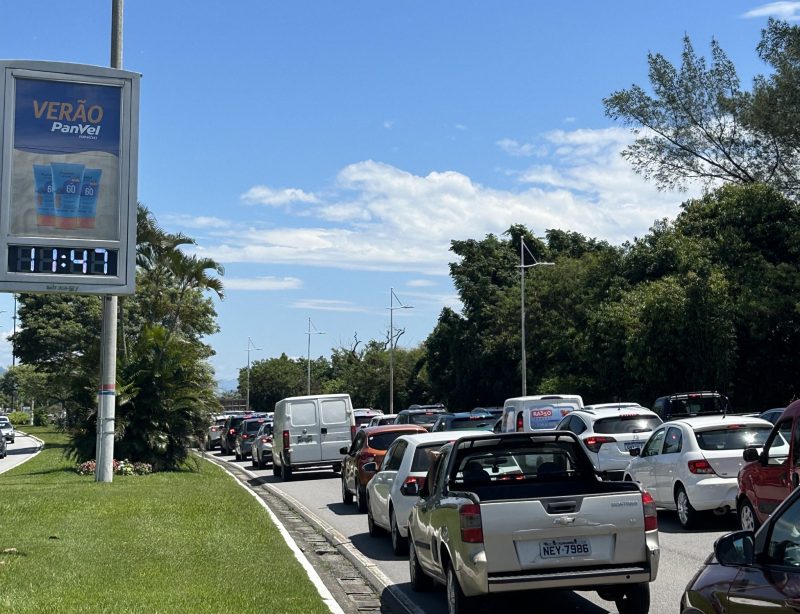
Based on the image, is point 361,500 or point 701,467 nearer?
point 701,467

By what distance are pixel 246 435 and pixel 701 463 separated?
30.2 metres

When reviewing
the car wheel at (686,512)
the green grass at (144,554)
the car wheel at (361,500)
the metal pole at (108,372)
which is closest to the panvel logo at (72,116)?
the green grass at (144,554)

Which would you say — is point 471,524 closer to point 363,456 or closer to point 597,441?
point 363,456

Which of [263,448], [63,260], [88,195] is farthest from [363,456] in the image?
[263,448]

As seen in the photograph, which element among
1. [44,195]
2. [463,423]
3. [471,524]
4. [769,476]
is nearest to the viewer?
[471,524]

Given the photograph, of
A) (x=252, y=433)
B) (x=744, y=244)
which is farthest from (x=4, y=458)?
(x=744, y=244)

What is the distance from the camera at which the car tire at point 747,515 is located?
41.9 feet

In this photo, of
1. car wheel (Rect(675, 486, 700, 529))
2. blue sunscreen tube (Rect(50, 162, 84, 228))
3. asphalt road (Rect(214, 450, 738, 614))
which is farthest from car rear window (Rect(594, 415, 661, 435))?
blue sunscreen tube (Rect(50, 162, 84, 228))

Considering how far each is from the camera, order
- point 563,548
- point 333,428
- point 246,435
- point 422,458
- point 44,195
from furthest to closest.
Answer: point 246,435 < point 333,428 < point 44,195 < point 422,458 < point 563,548

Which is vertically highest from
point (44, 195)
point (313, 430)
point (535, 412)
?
point (44, 195)

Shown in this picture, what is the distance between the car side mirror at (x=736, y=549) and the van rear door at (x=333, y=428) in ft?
81.1

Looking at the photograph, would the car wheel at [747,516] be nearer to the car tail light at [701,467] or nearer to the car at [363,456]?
the car tail light at [701,467]

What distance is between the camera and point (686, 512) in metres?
15.2

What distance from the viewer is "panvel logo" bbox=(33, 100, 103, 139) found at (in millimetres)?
17172
